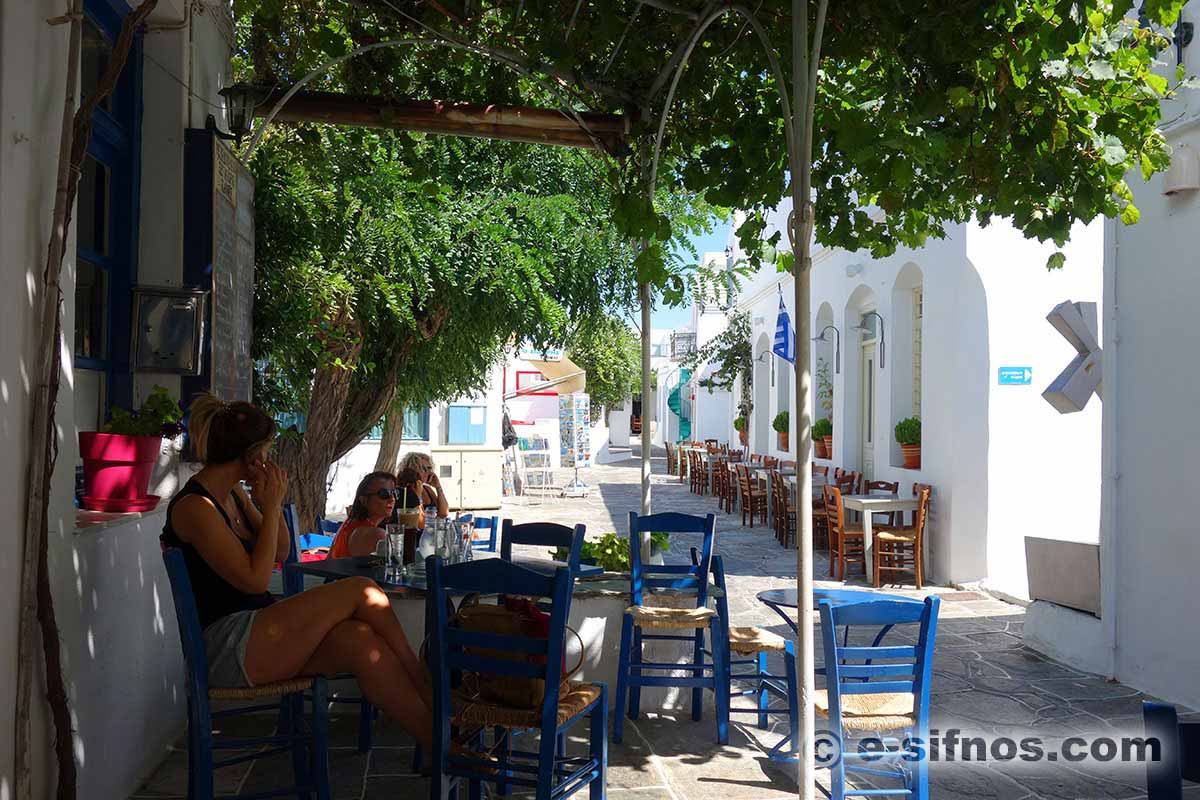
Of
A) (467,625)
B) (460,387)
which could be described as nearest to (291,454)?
(460,387)

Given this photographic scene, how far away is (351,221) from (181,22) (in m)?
2.01

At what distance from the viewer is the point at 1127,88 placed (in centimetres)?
442

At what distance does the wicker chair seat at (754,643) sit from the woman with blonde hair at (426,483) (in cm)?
224

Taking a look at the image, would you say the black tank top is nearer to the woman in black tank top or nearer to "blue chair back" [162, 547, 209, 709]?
the woman in black tank top

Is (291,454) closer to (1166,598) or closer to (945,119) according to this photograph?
(945,119)

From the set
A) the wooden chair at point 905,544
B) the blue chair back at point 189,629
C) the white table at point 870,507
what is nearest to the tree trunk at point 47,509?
the blue chair back at point 189,629

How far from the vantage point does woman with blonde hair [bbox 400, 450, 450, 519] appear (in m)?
6.21

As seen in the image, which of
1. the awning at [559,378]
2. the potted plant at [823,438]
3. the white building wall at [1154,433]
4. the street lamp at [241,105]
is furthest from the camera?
the awning at [559,378]

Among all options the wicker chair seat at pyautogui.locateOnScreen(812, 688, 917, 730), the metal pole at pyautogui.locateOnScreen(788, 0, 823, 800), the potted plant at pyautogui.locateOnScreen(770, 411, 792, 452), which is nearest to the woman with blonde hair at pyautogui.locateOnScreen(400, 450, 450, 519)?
the wicker chair seat at pyautogui.locateOnScreen(812, 688, 917, 730)

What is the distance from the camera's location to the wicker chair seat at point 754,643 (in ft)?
15.1

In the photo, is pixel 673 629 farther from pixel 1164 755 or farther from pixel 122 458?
pixel 1164 755

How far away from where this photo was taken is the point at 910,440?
1039cm

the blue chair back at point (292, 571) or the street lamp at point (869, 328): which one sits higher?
the street lamp at point (869, 328)

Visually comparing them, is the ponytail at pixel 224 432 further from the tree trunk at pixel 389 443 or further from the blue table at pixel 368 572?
the tree trunk at pixel 389 443
